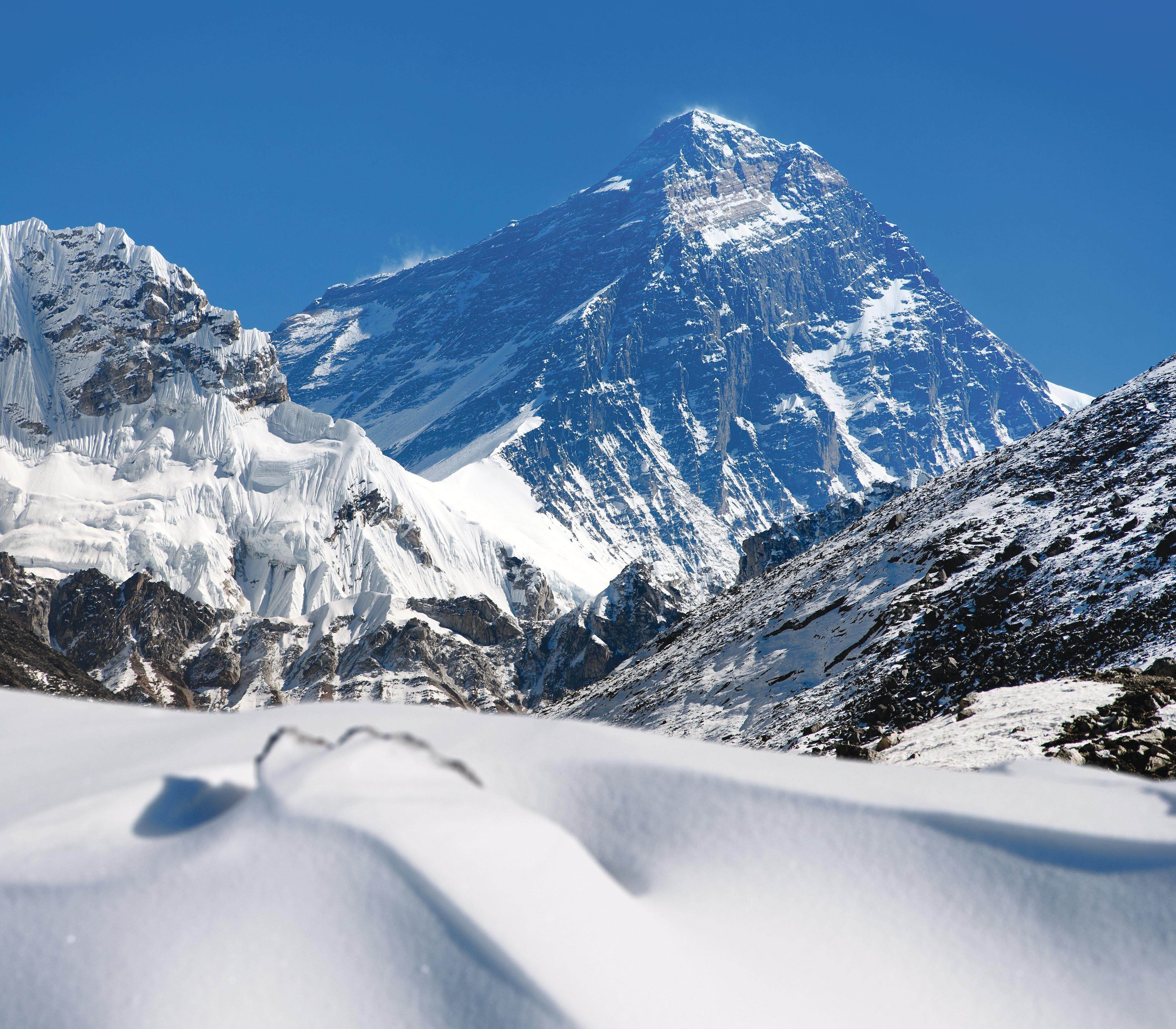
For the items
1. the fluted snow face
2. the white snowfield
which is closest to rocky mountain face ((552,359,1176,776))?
the white snowfield

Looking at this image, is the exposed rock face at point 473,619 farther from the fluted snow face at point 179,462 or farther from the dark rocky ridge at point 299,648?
the fluted snow face at point 179,462

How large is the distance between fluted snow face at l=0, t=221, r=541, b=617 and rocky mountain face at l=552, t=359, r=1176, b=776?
11501 cm

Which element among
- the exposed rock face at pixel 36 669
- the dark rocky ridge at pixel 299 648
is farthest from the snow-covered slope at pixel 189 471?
the exposed rock face at pixel 36 669

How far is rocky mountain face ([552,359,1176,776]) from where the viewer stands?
559 inches

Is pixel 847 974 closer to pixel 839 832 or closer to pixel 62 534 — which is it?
Answer: pixel 839 832

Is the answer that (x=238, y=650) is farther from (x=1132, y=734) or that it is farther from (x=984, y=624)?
(x=1132, y=734)

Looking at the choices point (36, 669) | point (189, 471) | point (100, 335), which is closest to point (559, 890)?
point (36, 669)

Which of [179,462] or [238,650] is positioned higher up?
[179,462]

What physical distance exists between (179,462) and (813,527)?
383ft

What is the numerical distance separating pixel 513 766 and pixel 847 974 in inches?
71.5

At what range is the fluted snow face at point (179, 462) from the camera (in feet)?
461

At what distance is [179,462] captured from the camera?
6196 inches

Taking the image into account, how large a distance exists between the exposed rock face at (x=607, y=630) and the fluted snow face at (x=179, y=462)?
3745cm

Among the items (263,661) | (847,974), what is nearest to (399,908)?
(847,974)
